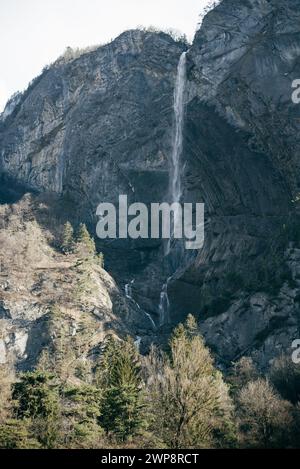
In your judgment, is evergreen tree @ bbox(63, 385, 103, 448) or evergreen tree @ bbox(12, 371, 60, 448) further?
evergreen tree @ bbox(63, 385, 103, 448)

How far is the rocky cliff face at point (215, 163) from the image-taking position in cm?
9244

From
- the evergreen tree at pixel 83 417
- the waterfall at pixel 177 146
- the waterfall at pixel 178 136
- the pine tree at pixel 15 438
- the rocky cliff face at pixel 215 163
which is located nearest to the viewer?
the pine tree at pixel 15 438

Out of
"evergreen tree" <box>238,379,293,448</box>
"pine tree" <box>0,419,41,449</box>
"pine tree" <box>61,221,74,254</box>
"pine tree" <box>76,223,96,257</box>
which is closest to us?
"pine tree" <box>0,419,41,449</box>

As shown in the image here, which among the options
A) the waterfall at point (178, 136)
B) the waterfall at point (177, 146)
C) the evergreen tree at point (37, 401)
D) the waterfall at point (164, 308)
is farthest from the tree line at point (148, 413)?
the waterfall at point (178, 136)

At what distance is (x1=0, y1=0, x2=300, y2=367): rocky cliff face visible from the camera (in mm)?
92438

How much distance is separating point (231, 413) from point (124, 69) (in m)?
94.2

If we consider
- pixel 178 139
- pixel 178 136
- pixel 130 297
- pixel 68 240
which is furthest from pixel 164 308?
pixel 178 136

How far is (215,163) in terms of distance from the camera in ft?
353

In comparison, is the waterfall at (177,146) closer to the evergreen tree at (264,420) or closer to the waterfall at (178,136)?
the waterfall at (178,136)

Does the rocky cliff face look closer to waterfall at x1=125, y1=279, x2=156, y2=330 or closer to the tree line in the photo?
waterfall at x1=125, y1=279, x2=156, y2=330

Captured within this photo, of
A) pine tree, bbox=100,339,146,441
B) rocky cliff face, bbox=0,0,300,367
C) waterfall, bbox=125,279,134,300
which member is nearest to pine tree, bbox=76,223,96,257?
rocky cliff face, bbox=0,0,300,367

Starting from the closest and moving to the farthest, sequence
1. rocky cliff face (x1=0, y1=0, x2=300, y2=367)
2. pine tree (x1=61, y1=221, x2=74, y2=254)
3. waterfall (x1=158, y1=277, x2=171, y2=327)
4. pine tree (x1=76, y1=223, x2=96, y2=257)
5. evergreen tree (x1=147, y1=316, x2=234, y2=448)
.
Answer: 1. evergreen tree (x1=147, y1=316, x2=234, y2=448)
2. rocky cliff face (x1=0, y1=0, x2=300, y2=367)
3. waterfall (x1=158, y1=277, x2=171, y2=327)
4. pine tree (x1=76, y1=223, x2=96, y2=257)
5. pine tree (x1=61, y1=221, x2=74, y2=254)

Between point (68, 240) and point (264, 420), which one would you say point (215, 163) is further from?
Answer: point (264, 420)
